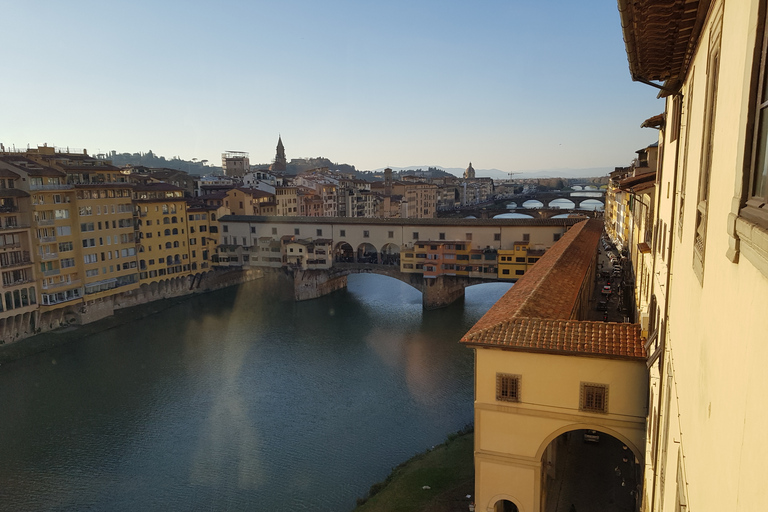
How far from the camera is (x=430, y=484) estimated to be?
528 inches

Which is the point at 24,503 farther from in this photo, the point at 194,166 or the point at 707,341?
the point at 194,166

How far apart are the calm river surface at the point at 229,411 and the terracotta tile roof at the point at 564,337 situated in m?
6.67

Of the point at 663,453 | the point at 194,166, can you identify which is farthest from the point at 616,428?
the point at 194,166

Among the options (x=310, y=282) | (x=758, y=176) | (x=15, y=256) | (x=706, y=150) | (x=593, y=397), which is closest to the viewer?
(x=758, y=176)

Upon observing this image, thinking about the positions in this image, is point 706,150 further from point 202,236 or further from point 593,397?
point 202,236

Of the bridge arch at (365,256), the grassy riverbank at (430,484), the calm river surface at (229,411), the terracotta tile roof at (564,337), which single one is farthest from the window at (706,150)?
the bridge arch at (365,256)

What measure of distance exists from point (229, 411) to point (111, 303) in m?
14.5

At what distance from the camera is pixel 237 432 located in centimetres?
1703

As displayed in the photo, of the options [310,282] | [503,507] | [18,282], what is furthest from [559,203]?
[503,507]

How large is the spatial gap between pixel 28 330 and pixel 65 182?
24.2 ft

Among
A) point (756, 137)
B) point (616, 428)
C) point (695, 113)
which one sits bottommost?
point (616, 428)

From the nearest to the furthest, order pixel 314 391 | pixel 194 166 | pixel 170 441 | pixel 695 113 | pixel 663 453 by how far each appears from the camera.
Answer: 1. pixel 695 113
2. pixel 663 453
3. pixel 170 441
4. pixel 314 391
5. pixel 194 166

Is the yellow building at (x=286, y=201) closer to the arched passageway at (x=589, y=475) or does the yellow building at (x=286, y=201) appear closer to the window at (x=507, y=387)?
the arched passageway at (x=589, y=475)

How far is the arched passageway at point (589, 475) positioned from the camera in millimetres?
11125
